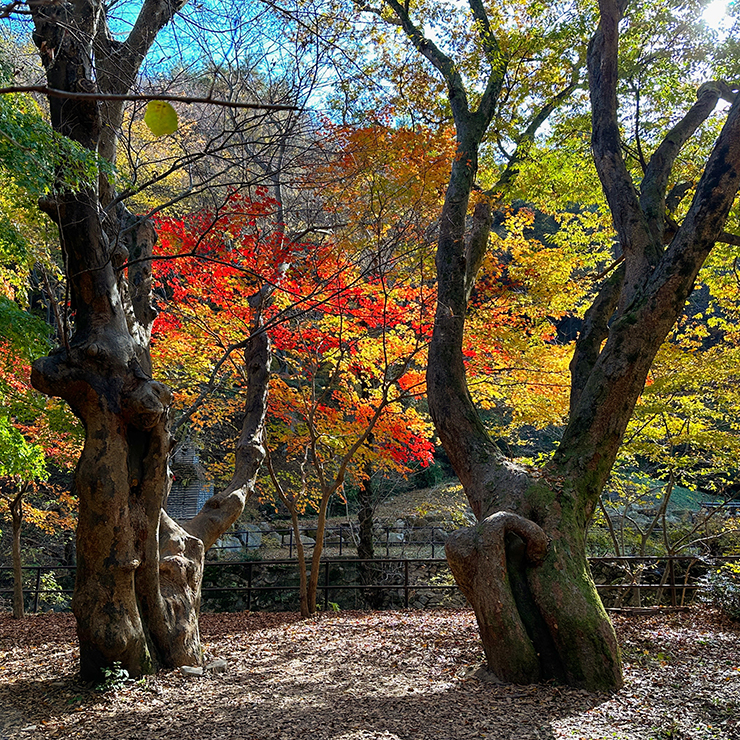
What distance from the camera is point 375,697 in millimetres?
4242

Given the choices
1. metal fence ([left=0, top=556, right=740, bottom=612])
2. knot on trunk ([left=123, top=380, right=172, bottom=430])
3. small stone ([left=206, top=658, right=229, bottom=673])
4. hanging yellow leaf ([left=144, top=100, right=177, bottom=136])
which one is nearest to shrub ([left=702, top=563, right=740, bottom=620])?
metal fence ([left=0, top=556, right=740, bottom=612])

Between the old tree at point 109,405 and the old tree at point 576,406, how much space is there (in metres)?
2.66

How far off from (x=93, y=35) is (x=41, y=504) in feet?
39.0

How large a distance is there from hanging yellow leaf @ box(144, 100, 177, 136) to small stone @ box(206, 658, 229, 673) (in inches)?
206

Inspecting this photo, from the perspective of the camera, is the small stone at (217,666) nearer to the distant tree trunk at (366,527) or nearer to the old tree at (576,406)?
the old tree at (576,406)

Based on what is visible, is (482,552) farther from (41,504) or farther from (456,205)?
(41,504)

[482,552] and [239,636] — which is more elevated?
[482,552]

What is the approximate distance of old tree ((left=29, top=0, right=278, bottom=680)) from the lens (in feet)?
14.4

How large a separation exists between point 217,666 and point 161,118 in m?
5.38

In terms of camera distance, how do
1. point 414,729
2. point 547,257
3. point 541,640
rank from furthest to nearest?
point 547,257
point 541,640
point 414,729

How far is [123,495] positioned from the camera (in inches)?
179

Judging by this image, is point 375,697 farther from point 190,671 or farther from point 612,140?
point 612,140

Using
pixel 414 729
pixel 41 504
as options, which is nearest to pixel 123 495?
pixel 414 729

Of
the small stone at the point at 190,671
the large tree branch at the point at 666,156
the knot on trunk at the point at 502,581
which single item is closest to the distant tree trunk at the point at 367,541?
the small stone at the point at 190,671
